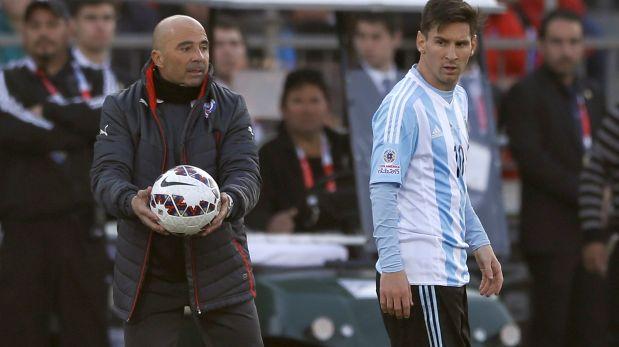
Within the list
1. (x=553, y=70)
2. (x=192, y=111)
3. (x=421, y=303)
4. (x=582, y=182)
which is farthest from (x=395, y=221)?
(x=553, y=70)

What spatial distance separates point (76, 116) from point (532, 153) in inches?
119

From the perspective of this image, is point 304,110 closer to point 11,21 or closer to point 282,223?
point 282,223

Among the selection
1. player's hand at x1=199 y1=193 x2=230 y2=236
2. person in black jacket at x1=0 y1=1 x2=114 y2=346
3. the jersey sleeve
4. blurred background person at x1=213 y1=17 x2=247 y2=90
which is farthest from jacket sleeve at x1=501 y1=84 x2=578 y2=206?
player's hand at x1=199 y1=193 x2=230 y2=236

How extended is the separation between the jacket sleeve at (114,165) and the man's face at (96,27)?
322cm

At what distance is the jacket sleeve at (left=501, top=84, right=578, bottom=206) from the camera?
9.85 meters

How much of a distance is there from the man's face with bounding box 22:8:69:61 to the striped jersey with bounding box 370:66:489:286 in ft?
11.3

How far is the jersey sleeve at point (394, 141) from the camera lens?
18.6 feet

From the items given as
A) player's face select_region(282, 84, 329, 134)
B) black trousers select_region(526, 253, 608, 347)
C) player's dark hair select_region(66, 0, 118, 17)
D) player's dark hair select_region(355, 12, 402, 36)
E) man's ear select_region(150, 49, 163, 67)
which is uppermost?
player's dark hair select_region(66, 0, 118, 17)

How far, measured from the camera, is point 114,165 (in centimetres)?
595

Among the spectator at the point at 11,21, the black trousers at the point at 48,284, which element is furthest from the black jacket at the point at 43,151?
the spectator at the point at 11,21

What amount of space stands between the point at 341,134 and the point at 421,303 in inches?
140

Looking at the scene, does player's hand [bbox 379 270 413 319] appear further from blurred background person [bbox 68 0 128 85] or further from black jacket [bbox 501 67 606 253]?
black jacket [bbox 501 67 606 253]

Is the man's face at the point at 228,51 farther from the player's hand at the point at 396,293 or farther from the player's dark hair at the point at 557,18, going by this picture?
the player's hand at the point at 396,293

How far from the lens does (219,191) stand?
5.81m
